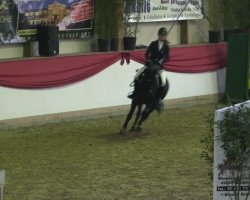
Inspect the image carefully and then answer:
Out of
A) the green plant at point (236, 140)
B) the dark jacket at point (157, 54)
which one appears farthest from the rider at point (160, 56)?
the green plant at point (236, 140)

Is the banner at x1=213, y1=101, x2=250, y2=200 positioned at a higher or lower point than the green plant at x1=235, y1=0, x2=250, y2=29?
lower

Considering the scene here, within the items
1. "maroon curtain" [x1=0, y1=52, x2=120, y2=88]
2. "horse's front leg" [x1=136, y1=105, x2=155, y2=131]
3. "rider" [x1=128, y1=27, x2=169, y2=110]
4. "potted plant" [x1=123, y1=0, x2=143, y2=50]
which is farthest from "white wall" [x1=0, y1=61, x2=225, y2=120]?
"rider" [x1=128, y1=27, x2=169, y2=110]

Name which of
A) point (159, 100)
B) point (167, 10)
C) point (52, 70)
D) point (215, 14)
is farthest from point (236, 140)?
point (215, 14)

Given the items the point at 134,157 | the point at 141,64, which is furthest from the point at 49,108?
the point at 134,157

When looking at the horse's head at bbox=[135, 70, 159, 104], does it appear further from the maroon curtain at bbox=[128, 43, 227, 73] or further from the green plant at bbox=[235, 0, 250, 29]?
the green plant at bbox=[235, 0, 250, 29]

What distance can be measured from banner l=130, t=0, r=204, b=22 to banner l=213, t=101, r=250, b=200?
360 inches

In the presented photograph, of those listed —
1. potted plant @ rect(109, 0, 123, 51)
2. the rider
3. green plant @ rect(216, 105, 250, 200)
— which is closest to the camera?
green plant @ rect(216, 105, 250, 200)

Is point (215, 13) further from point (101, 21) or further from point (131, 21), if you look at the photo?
point (101, 21)

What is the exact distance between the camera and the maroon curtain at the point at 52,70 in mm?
11578

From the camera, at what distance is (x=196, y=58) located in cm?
1480

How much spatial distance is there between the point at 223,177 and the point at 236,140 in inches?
15.5

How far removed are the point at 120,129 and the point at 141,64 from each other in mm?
2484

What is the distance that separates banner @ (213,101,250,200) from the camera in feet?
16.8

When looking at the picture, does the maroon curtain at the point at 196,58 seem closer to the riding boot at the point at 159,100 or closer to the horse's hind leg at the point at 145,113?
the horse's hind leg at the point at 145,113
